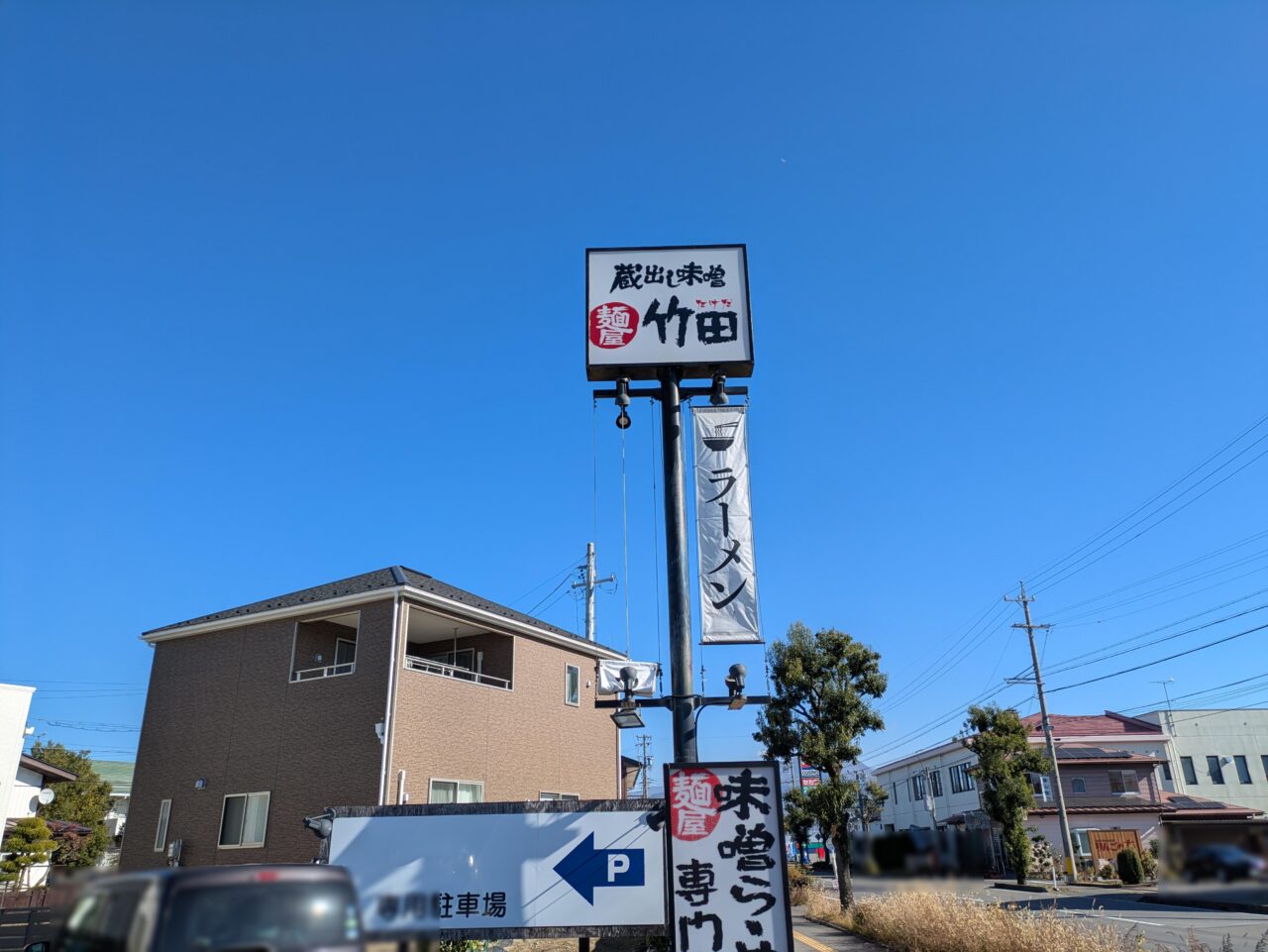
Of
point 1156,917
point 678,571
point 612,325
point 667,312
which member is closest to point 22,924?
point 678,571

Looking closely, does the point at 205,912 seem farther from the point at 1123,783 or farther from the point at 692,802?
the point at 1123,783

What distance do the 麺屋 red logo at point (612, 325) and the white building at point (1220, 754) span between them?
1850 inches

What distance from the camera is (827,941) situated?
14445 mm

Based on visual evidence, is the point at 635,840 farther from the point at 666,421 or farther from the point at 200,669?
the point at 200,669

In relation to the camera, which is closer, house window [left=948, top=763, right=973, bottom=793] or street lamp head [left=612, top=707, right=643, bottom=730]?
street lamp head [left=612, top=707, right=643, bottom=730]

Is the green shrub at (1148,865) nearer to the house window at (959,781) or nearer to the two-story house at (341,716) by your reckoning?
the house window at (959,781)

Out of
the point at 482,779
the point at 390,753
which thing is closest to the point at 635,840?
the point at 390,753

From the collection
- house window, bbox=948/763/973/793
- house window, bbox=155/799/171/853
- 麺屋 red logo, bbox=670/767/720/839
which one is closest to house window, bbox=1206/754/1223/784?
house window, bbox=948/763/973/793

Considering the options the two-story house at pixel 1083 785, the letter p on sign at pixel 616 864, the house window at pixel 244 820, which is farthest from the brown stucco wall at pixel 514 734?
the two-story house at pixel 1083 785

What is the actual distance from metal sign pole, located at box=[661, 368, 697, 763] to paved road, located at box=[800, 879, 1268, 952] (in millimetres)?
2736

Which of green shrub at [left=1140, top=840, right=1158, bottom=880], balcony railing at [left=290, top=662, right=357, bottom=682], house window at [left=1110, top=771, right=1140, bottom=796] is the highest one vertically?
balcony railing at [left=290, top=662, right=357, bottom=682]

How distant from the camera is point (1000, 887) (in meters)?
29.4

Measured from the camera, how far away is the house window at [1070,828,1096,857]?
38.7m

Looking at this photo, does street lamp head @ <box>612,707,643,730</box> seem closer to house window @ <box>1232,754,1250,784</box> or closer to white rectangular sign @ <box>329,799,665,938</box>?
white rectangular sign @ <box>329,799,665,938</box>
